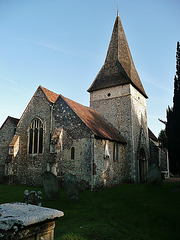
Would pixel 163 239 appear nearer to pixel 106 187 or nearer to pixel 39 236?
pixel 39 236

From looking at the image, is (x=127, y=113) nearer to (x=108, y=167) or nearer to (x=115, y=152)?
(x=115, y=152)

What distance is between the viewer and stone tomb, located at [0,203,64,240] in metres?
2.00

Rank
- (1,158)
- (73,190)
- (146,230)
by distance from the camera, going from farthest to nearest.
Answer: (1,158)
(73,190)
(146,230)

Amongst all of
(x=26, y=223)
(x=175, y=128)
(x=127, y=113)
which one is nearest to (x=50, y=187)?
(x=175, y=128)

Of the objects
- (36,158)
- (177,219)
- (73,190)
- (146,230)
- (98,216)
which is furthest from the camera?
(36,158)

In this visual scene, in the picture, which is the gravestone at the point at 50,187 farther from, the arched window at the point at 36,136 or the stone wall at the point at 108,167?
the arched window at the point at 36,136

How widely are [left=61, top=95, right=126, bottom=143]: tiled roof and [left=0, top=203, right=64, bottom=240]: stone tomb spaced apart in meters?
12.2

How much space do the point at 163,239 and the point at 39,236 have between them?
5.34 m

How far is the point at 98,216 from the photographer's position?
824 centimetres

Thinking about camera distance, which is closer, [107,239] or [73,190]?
[107,239]

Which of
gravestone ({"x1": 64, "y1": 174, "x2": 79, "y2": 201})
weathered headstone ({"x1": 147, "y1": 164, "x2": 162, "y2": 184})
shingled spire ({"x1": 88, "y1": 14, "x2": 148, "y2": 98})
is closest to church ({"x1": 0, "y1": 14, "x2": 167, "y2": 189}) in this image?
shingled spire ({"x1": 88, "y1": 14, "x2": 148, "y2": 98})

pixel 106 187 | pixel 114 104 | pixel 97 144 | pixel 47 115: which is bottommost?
pixel 106 187

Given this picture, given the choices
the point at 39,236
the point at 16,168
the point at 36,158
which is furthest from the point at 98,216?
the point at 16,168

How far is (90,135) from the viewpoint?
14.8 meters
